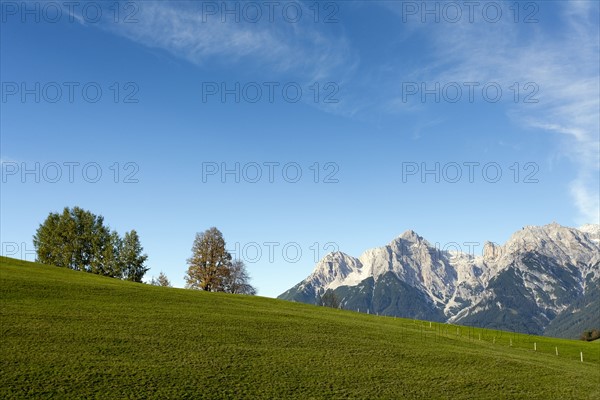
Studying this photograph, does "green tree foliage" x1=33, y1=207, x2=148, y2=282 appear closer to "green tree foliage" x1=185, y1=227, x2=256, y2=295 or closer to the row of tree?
the row of tree

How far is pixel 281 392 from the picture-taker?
2989 cm

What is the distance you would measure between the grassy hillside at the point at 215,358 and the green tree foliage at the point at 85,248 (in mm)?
55941

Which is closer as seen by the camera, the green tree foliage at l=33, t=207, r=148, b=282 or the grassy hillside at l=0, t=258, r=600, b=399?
the grassy hillside at l=0, t=258, r=600, b=399

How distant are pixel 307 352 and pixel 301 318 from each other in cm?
1985

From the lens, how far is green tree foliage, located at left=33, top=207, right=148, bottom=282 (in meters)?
112

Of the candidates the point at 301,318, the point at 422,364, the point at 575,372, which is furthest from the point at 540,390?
the point at 301,318

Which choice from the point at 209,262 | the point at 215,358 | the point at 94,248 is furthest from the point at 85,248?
the point at 215,358

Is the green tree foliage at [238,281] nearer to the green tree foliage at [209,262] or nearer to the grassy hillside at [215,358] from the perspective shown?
the green tree foliage at [209,262]

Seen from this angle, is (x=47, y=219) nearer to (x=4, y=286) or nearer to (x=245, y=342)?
(x=4, y=286)

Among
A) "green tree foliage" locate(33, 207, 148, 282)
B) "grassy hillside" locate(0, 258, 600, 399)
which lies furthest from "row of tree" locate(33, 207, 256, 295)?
"grassy hillside" locate(0, 258, 600, 399)

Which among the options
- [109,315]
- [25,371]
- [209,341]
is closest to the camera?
[25,371]

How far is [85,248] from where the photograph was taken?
114938mm

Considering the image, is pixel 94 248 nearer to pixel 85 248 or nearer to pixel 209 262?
pixel 85 248

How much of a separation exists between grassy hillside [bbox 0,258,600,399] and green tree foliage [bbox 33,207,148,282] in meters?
55.9
